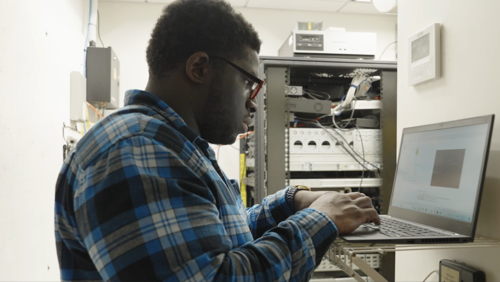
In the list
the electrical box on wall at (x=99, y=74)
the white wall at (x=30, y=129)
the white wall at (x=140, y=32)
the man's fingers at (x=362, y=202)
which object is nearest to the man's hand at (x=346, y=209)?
the man's fingers at (x=362, y=202)

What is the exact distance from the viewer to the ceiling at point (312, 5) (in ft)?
10.5

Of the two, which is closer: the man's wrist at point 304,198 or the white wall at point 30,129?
the man's wrist at point 304,198

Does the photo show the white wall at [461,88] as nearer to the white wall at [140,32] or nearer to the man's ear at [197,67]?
the man's ear at [197,67]

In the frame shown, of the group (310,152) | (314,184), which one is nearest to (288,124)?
(310,152)

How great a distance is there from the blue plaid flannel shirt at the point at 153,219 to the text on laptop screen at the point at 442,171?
45cm

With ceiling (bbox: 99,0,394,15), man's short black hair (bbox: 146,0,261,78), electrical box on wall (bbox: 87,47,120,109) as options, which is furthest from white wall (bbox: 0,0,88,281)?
ceiling (bbox: 99,0,394,15)

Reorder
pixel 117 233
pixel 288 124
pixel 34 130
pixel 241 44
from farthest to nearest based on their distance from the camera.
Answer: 1. pixel 288 124
2. pixel 34 130
3. pixel 241 44
4. pixel 117 233

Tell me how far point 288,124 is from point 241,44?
3.40ft

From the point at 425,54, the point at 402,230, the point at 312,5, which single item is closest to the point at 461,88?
the point at 425,54

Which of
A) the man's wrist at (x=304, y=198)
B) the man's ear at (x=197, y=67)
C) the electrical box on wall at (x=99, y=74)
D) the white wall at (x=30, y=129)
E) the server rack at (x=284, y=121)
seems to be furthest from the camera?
the electrical box on wall at (x=99, y=74)

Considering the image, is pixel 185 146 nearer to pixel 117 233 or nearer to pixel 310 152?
pixel 117 233

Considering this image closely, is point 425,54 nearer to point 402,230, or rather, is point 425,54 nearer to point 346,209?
point 402,230

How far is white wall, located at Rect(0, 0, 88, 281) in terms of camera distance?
124cm

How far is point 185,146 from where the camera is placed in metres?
0.58
